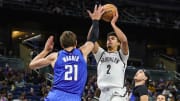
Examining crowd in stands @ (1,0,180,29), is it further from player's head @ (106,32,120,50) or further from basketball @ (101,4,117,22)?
player's head @ (106,32,120,50)

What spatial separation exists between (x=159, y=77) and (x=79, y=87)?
823 inches

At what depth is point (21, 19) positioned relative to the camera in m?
28.3

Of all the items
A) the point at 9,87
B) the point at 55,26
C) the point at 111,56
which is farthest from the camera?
the point at 55,26

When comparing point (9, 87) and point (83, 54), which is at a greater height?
point (83, 54)

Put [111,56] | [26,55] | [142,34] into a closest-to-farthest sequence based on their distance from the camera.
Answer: [111,56], [26,55], [142,34]

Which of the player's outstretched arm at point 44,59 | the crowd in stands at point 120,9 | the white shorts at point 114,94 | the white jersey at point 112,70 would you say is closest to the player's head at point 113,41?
the white jersey at point 112,70

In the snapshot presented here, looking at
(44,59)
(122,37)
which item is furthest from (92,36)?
(122,37)

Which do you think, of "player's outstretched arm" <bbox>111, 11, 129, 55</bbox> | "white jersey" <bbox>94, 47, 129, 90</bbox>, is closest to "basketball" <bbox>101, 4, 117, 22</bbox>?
"player's outstretched arm" <bbox>111, 11, 129, 55</bbox>

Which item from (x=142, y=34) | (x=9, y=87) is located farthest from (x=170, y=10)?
(x=9, y=87)

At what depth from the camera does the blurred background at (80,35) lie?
21391 mm

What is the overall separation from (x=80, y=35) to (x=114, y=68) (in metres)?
22.8

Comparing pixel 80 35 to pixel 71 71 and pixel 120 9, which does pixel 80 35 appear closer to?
pixel 120 9

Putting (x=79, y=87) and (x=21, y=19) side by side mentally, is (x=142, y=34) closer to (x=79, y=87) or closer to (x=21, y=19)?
(x=21, y=19)

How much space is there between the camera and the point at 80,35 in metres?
30.9
